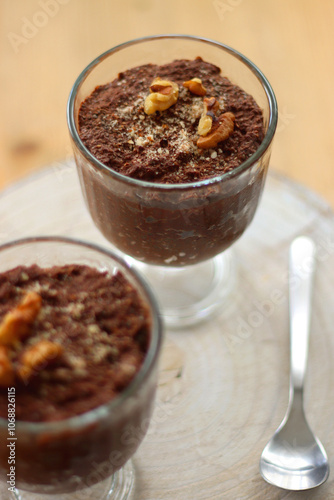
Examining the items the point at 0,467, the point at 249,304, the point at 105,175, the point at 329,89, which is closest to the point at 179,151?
the point at 105,175

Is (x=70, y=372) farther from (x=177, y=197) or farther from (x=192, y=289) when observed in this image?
(x=192, y=289)

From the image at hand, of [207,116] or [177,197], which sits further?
[207,116]

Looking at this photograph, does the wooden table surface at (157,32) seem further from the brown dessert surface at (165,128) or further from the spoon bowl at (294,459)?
the spoon bowl at (294,459)

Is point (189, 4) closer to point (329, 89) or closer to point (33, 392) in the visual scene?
point (329, 89)

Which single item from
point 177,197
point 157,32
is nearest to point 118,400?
point 177,197

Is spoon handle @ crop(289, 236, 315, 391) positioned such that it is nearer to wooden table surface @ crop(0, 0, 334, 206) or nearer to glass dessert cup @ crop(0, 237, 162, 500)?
wooden table surface @ crop(0, 0, 334, 206)

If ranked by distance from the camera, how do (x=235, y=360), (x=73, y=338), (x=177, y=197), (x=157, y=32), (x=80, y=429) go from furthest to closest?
(x=157, y=32), (x=235, y=360), (x=177, y=197), (x=73, y=338), (x=80, y=429)

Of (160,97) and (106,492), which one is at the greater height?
(160,97)

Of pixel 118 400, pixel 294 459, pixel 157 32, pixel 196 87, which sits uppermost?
pixel 196 87
